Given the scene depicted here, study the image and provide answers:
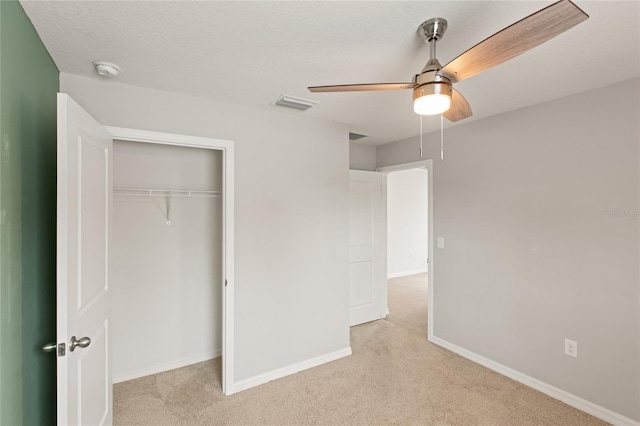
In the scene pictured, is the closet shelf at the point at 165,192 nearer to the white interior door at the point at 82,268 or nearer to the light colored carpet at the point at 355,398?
the white interior door at the point at 82,268

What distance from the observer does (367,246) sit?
168 inches

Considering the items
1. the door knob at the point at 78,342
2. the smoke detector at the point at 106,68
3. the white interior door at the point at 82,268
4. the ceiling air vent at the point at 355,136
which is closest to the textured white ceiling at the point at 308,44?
the smoke detector at the point at 106,68

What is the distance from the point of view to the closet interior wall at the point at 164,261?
9.25ft

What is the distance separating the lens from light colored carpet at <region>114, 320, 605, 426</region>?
230 centimetres

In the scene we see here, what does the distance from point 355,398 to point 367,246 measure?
2.04 meters

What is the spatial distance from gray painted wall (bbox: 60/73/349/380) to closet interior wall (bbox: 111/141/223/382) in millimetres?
649

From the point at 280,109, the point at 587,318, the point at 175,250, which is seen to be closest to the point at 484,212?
the point at 587,318

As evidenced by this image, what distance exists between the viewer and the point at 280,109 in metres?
2.81

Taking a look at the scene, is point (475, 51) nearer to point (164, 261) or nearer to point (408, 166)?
point (408, 166)

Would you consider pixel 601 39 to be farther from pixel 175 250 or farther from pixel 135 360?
pixel 135 360

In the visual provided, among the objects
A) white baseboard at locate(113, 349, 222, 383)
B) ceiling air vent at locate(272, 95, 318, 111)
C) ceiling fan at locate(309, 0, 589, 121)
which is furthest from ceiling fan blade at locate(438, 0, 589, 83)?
white baseboard at locate(113, 349, 222, 383)

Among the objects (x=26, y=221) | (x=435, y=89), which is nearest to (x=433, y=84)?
(x=435, y=89)

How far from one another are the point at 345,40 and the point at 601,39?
4.42ft

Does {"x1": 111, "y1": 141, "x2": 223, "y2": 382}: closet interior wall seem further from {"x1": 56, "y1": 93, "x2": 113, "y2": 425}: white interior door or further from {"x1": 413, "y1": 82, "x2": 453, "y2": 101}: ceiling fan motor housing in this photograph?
{"x1": 413, "y1": 82, "x2": 453, "y2": 101}: ceiling fan motor housing
